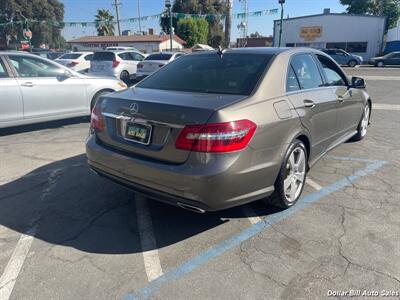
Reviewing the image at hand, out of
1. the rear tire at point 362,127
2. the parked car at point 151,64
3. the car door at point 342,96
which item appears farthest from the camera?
the parked car at point 151,64

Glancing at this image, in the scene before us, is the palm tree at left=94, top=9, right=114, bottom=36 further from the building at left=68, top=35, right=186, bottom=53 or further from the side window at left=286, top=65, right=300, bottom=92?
the side window at left=286, top=65, right=300, bottom=92

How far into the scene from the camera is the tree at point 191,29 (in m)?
55.8

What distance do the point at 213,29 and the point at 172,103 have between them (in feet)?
212

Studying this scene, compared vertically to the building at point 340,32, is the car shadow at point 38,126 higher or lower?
lower

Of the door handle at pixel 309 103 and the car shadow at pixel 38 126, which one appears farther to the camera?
the car shadow at pixel 38 126

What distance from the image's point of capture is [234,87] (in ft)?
10.6

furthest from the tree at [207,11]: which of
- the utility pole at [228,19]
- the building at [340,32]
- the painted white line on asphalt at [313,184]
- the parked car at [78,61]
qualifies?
the painted white line on asphalt at [313,184]

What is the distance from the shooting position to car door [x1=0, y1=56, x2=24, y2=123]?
603 centimetres

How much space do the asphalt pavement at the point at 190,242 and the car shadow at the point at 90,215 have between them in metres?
0.01

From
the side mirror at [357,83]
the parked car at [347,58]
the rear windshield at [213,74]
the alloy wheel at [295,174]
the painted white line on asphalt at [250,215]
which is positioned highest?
the rear windshield at [213,74]

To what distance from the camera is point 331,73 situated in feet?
15.3

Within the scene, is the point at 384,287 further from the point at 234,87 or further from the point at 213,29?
the point at 213,29

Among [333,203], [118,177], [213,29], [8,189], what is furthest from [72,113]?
[213,29]

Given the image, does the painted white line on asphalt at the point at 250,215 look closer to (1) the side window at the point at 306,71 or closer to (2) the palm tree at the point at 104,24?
(1) the side window at the point at 306,71
